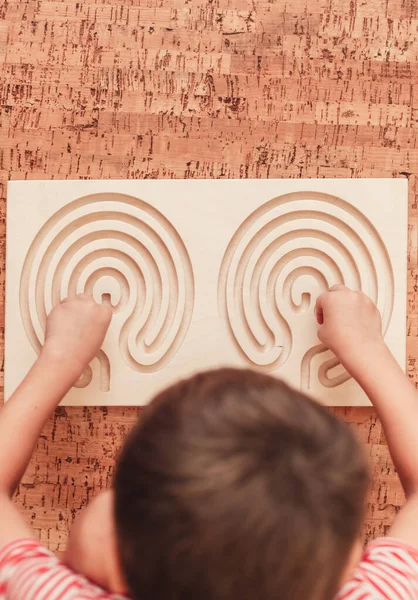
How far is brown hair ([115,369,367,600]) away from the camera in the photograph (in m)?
0.30

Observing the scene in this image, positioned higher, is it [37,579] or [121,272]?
[121,272]

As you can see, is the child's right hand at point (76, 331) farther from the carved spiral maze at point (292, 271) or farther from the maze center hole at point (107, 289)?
the carved spiral maze at point (292, 271)

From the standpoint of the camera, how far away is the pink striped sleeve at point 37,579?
413mm

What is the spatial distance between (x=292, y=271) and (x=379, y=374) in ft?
0.55

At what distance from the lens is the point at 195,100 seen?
0.73 metres

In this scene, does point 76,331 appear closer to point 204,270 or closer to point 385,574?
point 204,270

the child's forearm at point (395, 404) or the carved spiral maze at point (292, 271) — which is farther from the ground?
the carved spiral maze at point (292, 271)

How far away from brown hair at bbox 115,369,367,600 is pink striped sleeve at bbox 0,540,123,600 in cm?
10

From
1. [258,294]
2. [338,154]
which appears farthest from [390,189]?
[258,294]

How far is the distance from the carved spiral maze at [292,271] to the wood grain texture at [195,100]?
0.16ft

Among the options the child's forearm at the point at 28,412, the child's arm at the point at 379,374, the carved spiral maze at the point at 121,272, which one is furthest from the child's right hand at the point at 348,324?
the child's forearm at the point at 28,412

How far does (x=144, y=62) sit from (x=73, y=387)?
1.39ft

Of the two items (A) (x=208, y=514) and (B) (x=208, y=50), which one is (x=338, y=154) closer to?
(B) (x=208, y=50)

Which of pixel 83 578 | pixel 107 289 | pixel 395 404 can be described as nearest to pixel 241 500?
pixel 83 578
